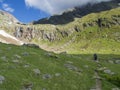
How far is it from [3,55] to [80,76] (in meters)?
17.0

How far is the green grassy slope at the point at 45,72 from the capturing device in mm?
47312

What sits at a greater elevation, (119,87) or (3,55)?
(3,55)

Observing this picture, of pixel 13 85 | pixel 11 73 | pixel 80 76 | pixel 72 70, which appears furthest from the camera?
pixel 72 70

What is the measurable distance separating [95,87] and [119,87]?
233 inches

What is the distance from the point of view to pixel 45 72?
54.0 m

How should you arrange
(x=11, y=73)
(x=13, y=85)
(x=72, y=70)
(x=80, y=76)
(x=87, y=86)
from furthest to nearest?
1. (x=72, y=70)
2. (x=80, y=76)
3. (x=87, y=86)
4. (x=11, y=73)
5. (x=13, y=85)

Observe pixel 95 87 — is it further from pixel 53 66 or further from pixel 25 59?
pixel 25 59

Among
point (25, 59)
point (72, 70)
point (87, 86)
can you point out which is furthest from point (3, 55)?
point (87, 86)

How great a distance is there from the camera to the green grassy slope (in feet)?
155

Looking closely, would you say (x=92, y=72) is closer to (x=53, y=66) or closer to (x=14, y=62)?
(x=53, y=66)

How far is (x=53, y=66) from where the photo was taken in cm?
5812

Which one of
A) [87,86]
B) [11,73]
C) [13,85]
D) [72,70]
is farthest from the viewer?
[72,70]

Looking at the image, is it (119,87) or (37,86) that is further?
(119,87)

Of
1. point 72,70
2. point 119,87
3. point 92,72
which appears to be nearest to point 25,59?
point 72,70
